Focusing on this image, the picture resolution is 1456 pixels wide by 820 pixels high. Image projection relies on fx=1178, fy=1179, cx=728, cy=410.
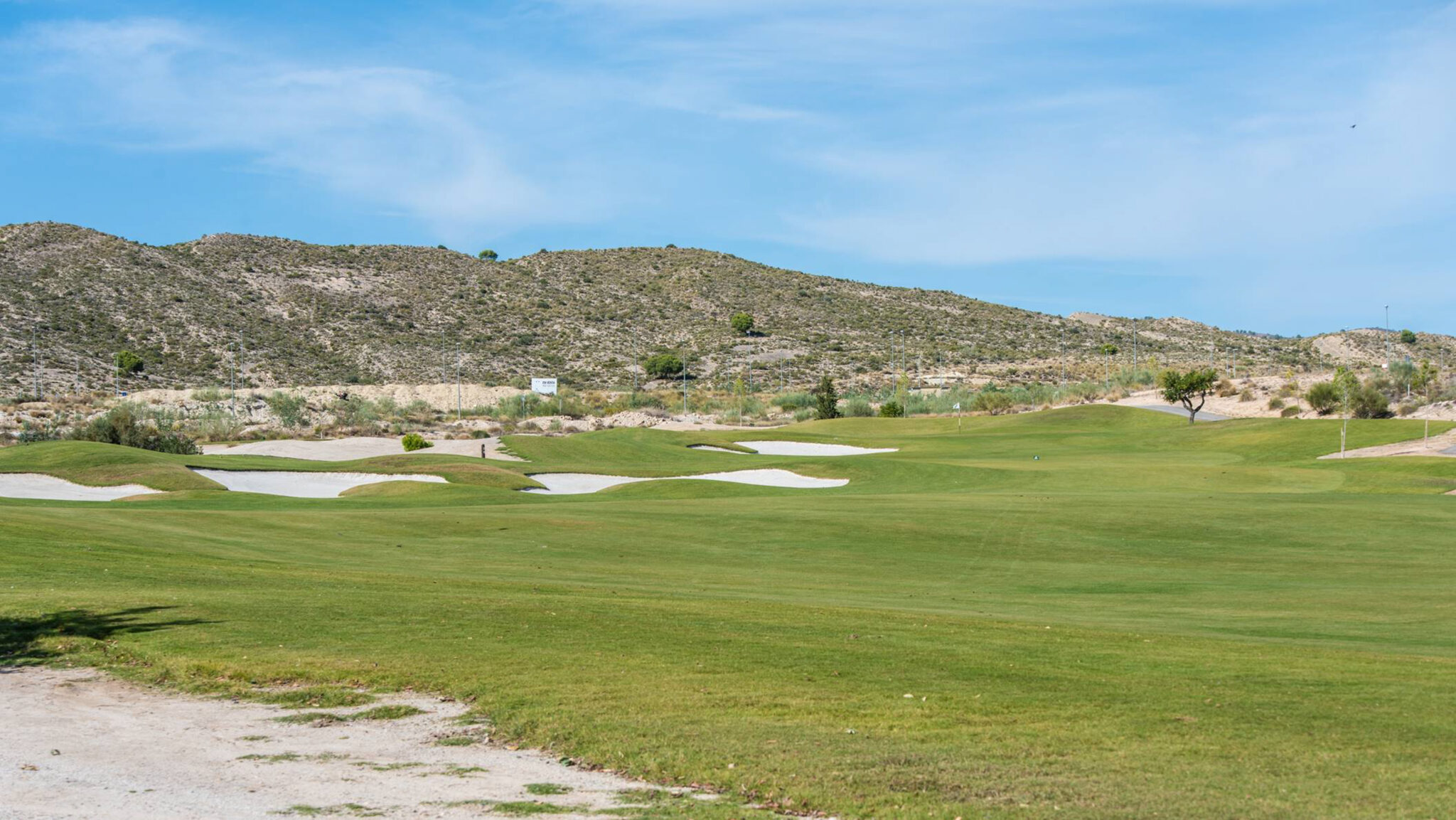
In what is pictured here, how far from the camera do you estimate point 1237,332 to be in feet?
495

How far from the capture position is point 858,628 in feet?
47.2

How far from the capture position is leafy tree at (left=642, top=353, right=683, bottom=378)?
4163 inches

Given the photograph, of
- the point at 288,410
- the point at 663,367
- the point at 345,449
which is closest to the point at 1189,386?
the point at 663,367

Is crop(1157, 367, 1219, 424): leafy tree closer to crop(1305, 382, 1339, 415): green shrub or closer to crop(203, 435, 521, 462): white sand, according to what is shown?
crop(1305, 382, 1339, 415): green shrub

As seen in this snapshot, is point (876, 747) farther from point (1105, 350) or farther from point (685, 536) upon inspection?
point (1105, 350)

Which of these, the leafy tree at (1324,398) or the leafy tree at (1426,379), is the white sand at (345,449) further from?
the leafy tree at (1426,379)

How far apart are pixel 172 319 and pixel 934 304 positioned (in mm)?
78882

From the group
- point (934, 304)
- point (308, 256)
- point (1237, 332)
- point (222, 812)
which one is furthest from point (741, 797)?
point (1237, 332)

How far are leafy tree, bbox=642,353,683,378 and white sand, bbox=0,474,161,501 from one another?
70.5 meters

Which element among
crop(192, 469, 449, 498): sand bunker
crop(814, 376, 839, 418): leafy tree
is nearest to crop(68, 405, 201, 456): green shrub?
crop(192, 469, 449, 498): sand bunker

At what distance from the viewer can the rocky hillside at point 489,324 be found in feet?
309

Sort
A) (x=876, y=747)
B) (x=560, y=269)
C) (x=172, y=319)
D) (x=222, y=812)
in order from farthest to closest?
1. (x=560, y=269)
2. (x=172, y=319)
3. (x=876, y=747)
4. (x=222, y=812)

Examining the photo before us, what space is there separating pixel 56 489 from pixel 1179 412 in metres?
64.8

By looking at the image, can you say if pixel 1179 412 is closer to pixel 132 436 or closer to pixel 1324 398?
pixel 1324 398
